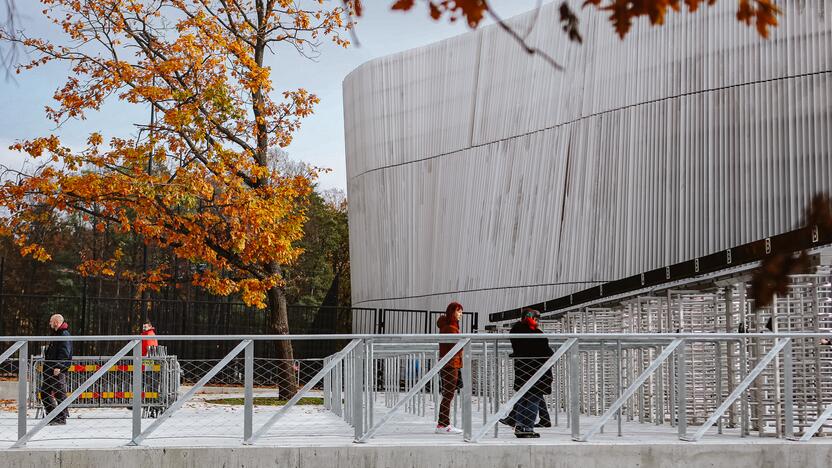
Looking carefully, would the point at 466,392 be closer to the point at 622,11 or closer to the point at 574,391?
the point at 574,391

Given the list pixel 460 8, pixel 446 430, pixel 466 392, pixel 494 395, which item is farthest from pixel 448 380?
pixel 460 8

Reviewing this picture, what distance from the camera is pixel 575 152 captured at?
30.6 meters

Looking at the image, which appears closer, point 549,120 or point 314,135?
point 549,120

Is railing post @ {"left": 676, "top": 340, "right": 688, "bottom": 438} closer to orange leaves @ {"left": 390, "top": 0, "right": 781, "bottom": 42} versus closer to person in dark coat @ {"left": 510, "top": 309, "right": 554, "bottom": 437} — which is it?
person in dark coat @ {"left": 510, "top": 309, "right": 554, "bottom": 437}

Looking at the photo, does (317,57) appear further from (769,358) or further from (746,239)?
(769,358)

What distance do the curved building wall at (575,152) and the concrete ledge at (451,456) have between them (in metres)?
13.9

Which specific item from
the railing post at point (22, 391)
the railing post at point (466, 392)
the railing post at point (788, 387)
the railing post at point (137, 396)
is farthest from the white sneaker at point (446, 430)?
the railing post at point (22, 391)

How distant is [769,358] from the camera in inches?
411

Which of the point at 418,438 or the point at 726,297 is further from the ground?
the point at 726,297

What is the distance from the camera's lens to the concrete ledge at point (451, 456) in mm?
10148

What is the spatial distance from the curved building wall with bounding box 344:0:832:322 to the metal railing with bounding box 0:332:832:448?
28.6ft

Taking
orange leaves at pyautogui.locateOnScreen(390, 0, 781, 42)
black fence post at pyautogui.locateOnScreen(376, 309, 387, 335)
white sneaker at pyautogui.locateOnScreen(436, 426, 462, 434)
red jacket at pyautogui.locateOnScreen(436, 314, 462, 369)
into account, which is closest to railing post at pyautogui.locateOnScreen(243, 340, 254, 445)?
red jacket at pyautogui.locateOnScreen(436, 314, 462, 369)

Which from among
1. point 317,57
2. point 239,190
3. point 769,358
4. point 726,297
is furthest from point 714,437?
point 317,57

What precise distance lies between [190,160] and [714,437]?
12.2 meters
